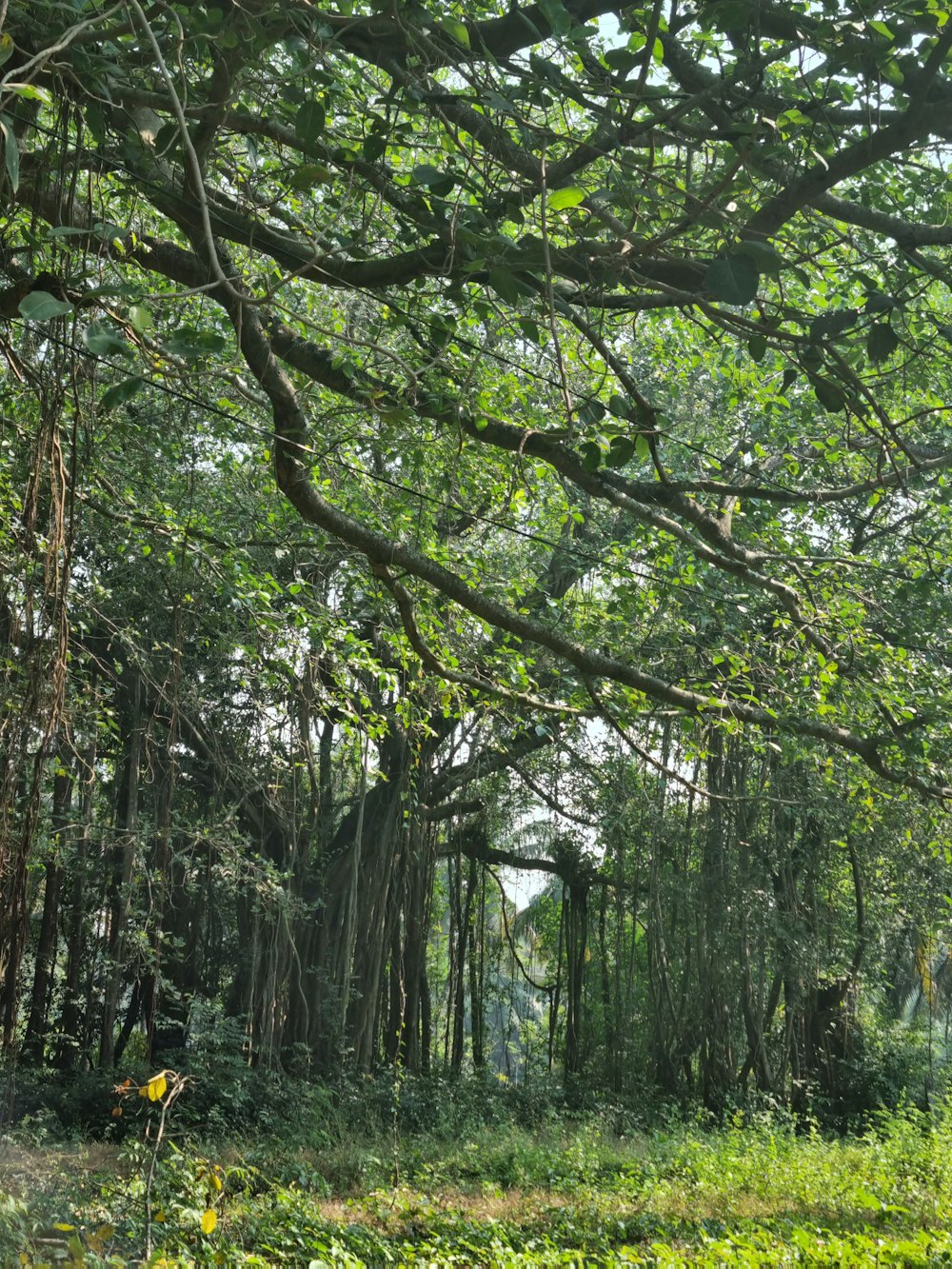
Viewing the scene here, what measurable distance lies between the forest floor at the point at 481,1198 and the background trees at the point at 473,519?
0.88 metres

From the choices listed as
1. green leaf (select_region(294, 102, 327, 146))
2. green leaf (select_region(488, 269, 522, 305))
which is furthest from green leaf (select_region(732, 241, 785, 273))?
green leaf (select_region(294, 102, 327, 146))

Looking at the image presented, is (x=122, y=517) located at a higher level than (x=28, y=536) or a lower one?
higher

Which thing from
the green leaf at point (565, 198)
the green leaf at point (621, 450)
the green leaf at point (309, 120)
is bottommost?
the green leaf at point (621, 450)

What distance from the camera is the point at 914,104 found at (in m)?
2.18

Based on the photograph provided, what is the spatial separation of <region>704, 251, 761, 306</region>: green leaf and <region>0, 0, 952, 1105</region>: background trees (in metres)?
0.01

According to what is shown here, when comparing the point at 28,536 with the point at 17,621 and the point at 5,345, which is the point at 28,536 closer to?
the point at 17,621

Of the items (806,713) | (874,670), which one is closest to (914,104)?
(874,670)

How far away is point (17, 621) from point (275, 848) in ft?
24.3

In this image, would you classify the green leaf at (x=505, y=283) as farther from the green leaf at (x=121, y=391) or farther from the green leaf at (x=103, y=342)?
the green leaf at (x=103, y=342)

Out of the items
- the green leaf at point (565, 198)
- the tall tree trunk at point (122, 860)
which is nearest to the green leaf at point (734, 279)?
the green leaf at point (565, 198)

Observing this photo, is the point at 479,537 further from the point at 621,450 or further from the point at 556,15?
the point at 556,15

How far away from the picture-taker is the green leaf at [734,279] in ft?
6.52

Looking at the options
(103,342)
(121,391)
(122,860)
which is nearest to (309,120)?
(121,391)

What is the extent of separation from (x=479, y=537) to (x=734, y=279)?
212 inches
